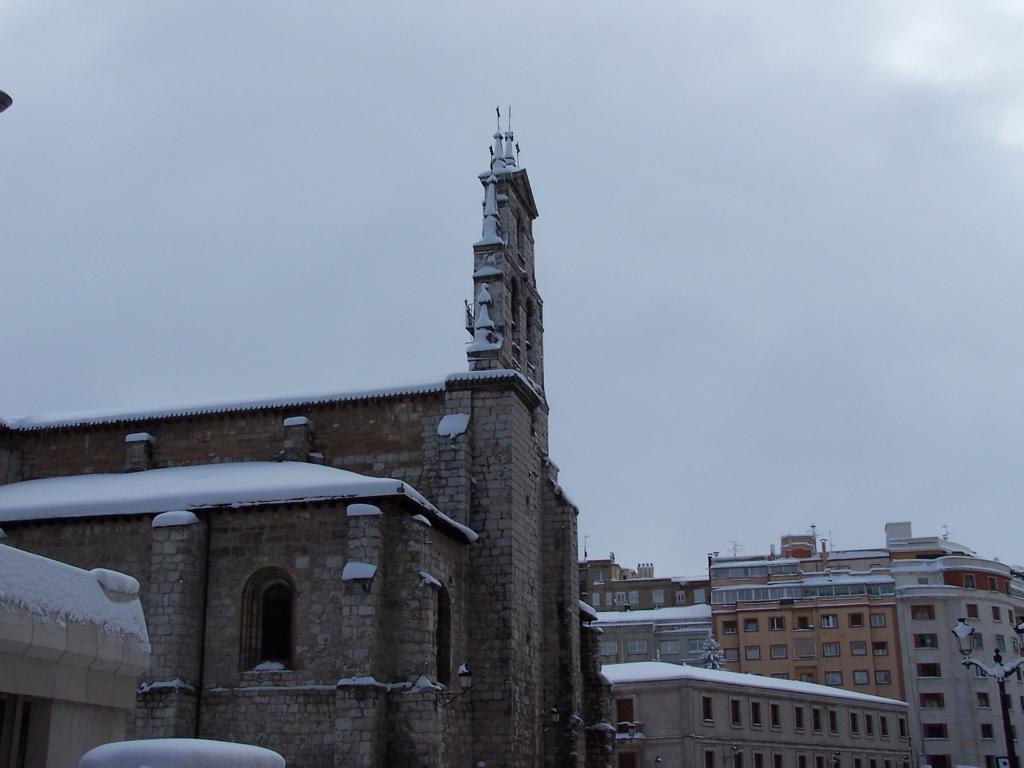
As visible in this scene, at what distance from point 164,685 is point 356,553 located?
4.57 meters

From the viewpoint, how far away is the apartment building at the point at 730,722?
47.0 m

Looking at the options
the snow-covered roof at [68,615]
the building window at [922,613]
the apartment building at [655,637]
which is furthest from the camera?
the apartment building at [655,637]

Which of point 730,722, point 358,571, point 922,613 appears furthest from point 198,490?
point 922,613

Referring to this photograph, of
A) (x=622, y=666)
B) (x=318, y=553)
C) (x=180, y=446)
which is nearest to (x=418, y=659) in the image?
(x=318, y=553)

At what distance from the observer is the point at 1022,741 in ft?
213

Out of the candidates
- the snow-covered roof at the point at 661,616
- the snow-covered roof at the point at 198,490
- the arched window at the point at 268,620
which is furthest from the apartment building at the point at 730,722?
the arched window at the point at 268,620

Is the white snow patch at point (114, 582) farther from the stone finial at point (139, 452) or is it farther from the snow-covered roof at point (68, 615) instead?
the stone finial at point (139, 452)

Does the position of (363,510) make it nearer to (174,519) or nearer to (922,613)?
(174,519)

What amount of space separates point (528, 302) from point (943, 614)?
139ft

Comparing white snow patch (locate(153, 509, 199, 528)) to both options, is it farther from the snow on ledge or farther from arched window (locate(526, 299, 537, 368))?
arched window (locate(526, 299, 537, 368))

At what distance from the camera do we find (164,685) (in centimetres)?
2266

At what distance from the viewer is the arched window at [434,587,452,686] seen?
25.0 metres

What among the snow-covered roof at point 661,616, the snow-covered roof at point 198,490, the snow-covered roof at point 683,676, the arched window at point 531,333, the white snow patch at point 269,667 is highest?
the arched window at point 531,333

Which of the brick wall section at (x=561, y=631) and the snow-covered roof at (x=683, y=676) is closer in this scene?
the brick wall section at (x=561, y=631)
